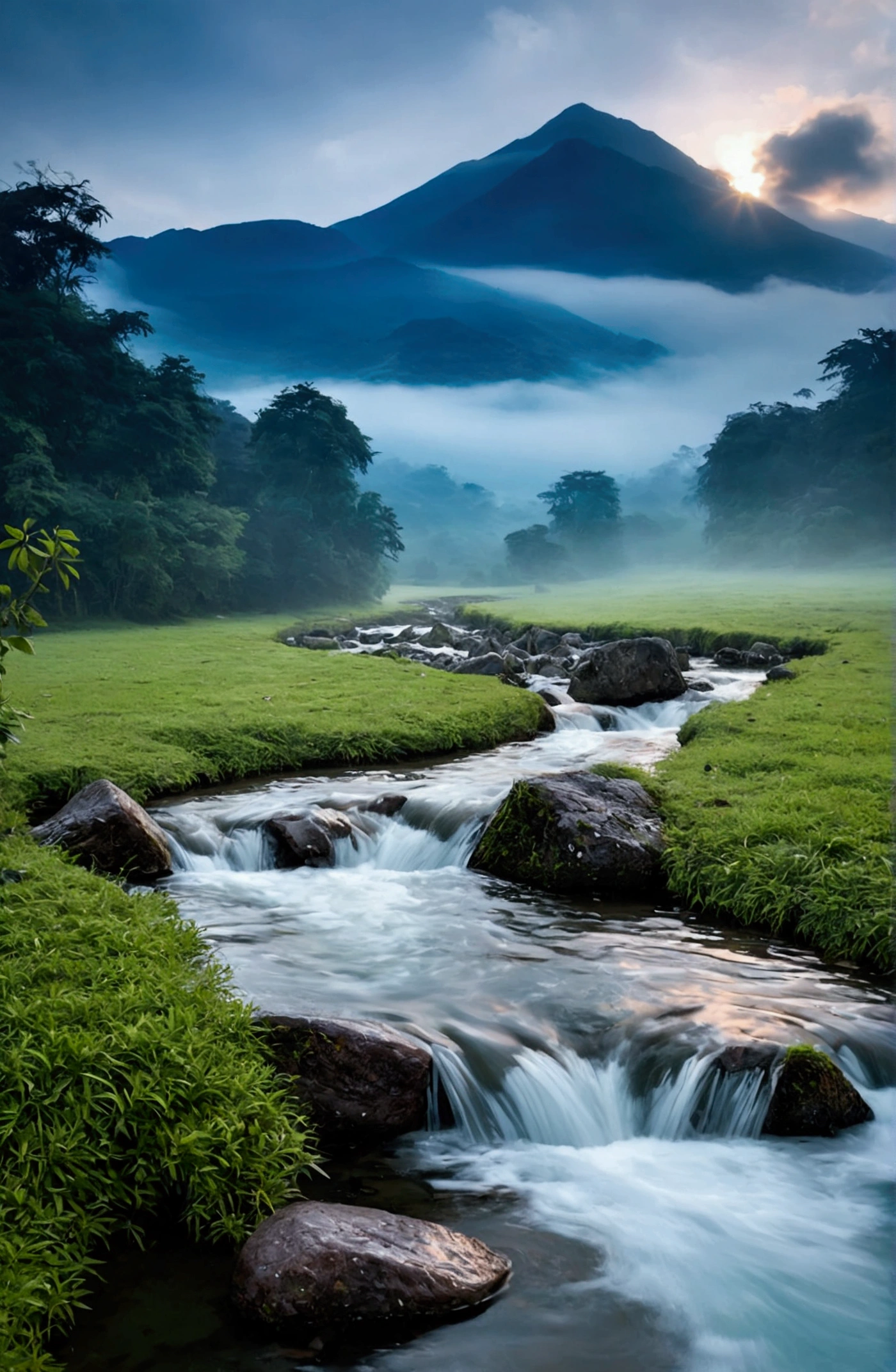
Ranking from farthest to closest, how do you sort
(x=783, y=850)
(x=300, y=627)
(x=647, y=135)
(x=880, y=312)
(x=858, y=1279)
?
(x=647, y=135) → (x=880, y=312) → (x=300, y=627) → (x=783, y=850) → (x=858, y=1279)

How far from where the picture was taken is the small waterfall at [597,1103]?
4.95 meters

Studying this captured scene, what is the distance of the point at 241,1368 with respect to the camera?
3258 millimetres

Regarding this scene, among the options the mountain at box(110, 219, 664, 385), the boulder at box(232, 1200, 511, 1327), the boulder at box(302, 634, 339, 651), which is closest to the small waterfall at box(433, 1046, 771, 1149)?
the boulder at box(232, 1200, 511, 1327)

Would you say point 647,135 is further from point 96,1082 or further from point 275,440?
point 96,1082

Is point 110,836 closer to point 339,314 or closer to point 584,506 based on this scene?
point 584,506

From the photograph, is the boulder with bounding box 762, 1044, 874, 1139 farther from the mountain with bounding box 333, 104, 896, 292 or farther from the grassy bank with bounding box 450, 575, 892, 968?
the mountain with bounding box 333, 104, 896, 292

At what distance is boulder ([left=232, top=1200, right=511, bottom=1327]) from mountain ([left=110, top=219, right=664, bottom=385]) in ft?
443

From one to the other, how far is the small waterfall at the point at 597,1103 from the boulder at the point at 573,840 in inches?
117

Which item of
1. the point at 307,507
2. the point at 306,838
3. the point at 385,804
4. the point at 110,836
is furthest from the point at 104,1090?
the point at 307,507

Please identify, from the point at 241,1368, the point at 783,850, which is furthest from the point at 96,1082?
the point at 783,850

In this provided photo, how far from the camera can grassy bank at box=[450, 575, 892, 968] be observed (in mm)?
7223

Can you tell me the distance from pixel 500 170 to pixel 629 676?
508 ft

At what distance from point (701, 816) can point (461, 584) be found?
3219 inches

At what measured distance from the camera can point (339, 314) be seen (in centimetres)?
15375
